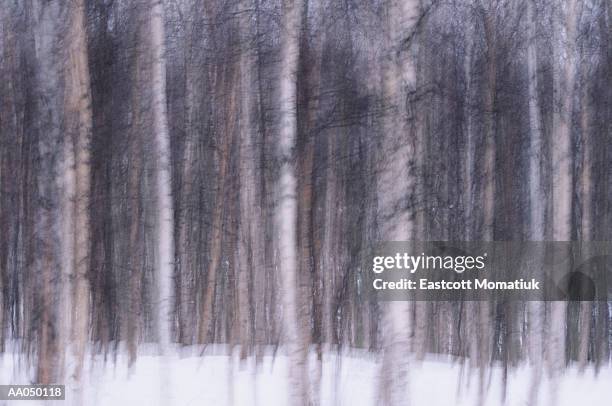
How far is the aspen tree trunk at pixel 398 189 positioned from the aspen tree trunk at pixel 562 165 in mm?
1343

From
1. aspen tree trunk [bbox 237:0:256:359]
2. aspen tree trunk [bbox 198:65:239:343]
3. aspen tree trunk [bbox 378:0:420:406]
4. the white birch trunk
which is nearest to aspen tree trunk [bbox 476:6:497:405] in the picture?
aspen tree trunk [bbox 378:0:420:406]

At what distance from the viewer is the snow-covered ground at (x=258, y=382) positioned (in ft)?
16.3

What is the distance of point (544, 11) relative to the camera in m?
5.11

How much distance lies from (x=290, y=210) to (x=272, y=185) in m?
0.29

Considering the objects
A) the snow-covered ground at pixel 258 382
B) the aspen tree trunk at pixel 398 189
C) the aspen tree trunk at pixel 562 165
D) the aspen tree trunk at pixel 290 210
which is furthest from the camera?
the aspen tree trunk at pixel 562 165

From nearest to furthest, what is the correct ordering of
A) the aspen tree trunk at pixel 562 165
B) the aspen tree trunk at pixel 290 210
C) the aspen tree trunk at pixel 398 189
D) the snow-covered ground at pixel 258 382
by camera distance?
the aspen tree trunk at pixel 398 189, the aspen tree trunk at pixel 290 210, the snow-covered ground at pixel 258 382, the aspen tree trunk at pixel 562 165

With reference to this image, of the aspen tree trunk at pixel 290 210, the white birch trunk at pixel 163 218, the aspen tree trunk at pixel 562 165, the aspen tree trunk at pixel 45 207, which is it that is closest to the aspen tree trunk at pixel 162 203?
the white birch trunk at pixel 163 218

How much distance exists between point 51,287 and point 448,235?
3.20m

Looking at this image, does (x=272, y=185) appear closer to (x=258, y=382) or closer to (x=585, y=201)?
(x=258, y=382)

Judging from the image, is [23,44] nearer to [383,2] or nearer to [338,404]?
[383,2]

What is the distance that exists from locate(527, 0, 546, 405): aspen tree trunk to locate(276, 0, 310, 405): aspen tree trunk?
186 centimetres

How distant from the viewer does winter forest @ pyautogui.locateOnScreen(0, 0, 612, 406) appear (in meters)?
5.01

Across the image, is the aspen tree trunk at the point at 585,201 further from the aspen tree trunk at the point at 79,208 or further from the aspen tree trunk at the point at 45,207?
the aspen tree trunk at the point at 45,207

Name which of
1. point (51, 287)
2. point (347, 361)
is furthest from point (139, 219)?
point (347, 361)
